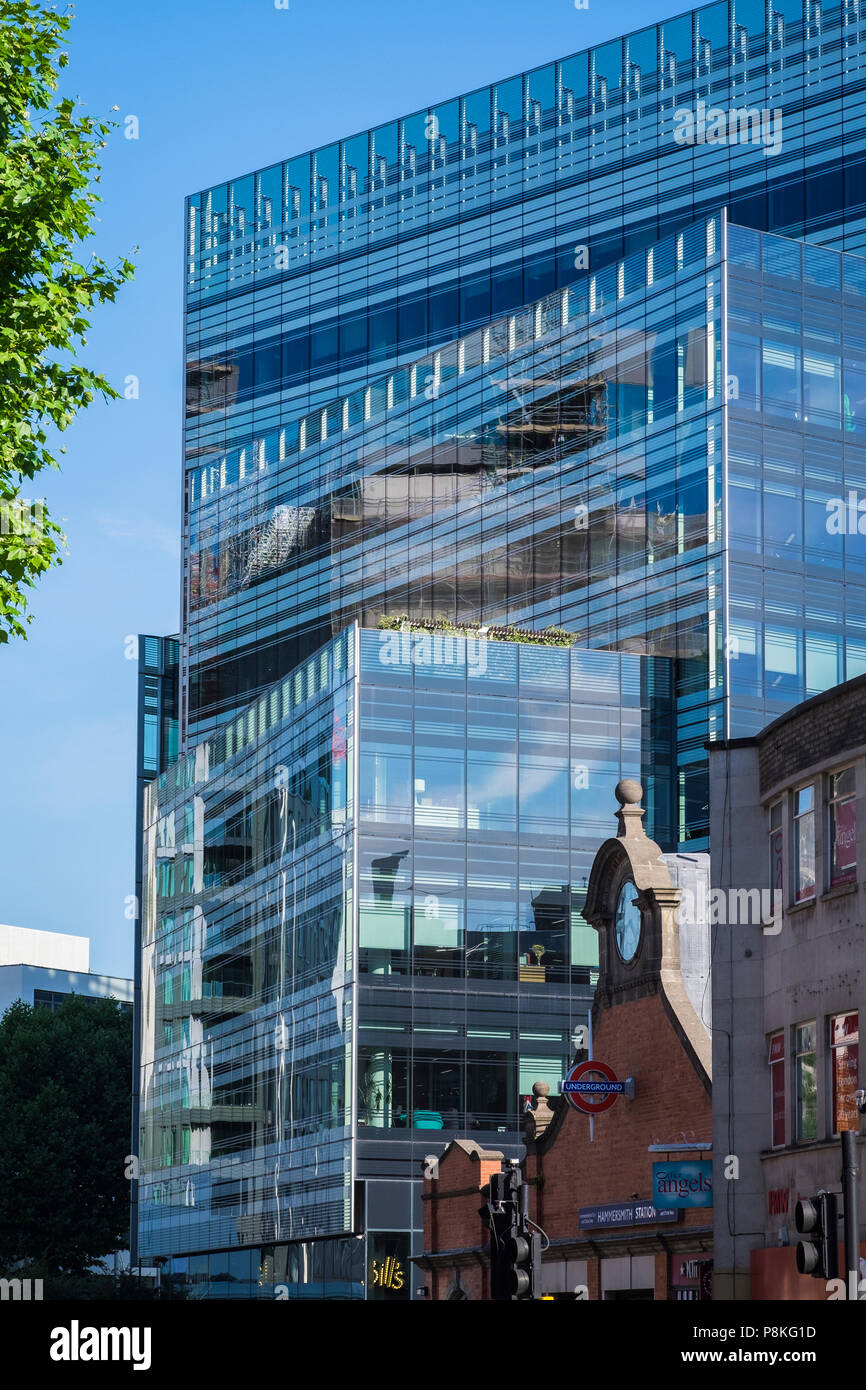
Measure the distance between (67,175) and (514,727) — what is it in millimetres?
46719

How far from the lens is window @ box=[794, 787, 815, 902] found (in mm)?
34156

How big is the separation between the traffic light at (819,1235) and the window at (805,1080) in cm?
862

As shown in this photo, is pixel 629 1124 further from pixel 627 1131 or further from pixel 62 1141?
pixel 62 1141

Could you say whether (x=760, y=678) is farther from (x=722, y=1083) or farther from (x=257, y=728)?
(x=722, y=1083)

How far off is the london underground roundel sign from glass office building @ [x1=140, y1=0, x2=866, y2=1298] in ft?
72.8

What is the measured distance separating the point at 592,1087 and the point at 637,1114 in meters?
1.03

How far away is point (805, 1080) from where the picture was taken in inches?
1334

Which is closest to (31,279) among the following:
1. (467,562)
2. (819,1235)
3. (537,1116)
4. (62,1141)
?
(819,1235)

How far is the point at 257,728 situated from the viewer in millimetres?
80000

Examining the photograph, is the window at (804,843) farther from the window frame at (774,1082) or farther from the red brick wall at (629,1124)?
the red brick wall at (629,1124)

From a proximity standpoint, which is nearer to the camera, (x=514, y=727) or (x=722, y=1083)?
(x=722, y=1083)

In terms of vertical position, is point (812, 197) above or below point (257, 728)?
above

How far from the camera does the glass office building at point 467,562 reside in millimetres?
67062
